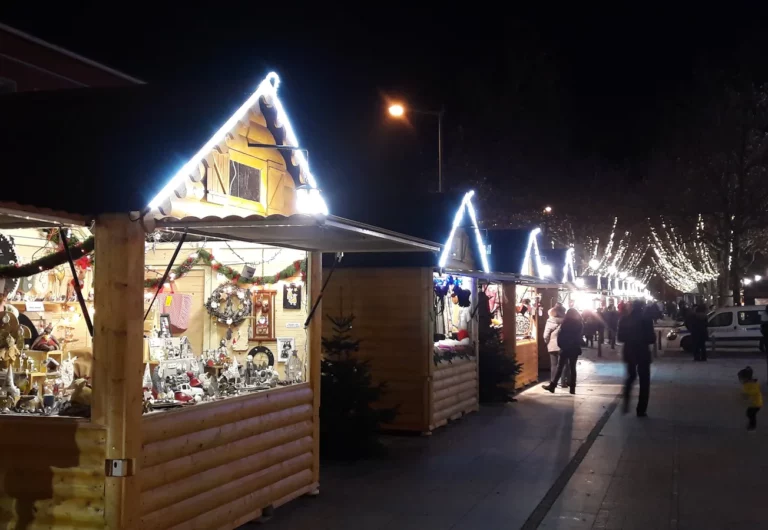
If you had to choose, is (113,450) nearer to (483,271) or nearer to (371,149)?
(483,271)

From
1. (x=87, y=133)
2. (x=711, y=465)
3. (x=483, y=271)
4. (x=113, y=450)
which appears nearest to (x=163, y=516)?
(x=113, y=450)

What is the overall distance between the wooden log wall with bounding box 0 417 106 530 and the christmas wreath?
2941 millimetres

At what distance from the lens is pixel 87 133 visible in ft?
20.2

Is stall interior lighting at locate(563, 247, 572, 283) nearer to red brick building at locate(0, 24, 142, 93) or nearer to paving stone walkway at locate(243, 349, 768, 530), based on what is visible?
paving stone walkway at locate(243, 349, 768, 530)

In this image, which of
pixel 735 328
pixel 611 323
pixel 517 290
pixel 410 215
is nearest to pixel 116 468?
pixel 410 215

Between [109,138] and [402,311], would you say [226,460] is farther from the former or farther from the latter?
[402,311]

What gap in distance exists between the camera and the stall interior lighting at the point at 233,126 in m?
5.72

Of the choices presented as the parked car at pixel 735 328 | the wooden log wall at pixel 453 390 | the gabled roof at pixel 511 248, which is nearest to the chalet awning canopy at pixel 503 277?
the gabled roof at pixel 511 248

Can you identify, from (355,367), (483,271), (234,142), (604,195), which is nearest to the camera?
(234,142)

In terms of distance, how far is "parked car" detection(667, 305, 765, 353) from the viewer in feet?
95.7

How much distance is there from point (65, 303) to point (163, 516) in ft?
7.75

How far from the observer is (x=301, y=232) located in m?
6.60

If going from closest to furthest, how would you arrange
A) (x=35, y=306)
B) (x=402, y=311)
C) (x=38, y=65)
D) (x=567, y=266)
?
(x=35, y=306) → (x=402, y=311) → (x=38, y=65) → (x=567, y=266)

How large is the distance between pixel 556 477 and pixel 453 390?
14.4 feet
